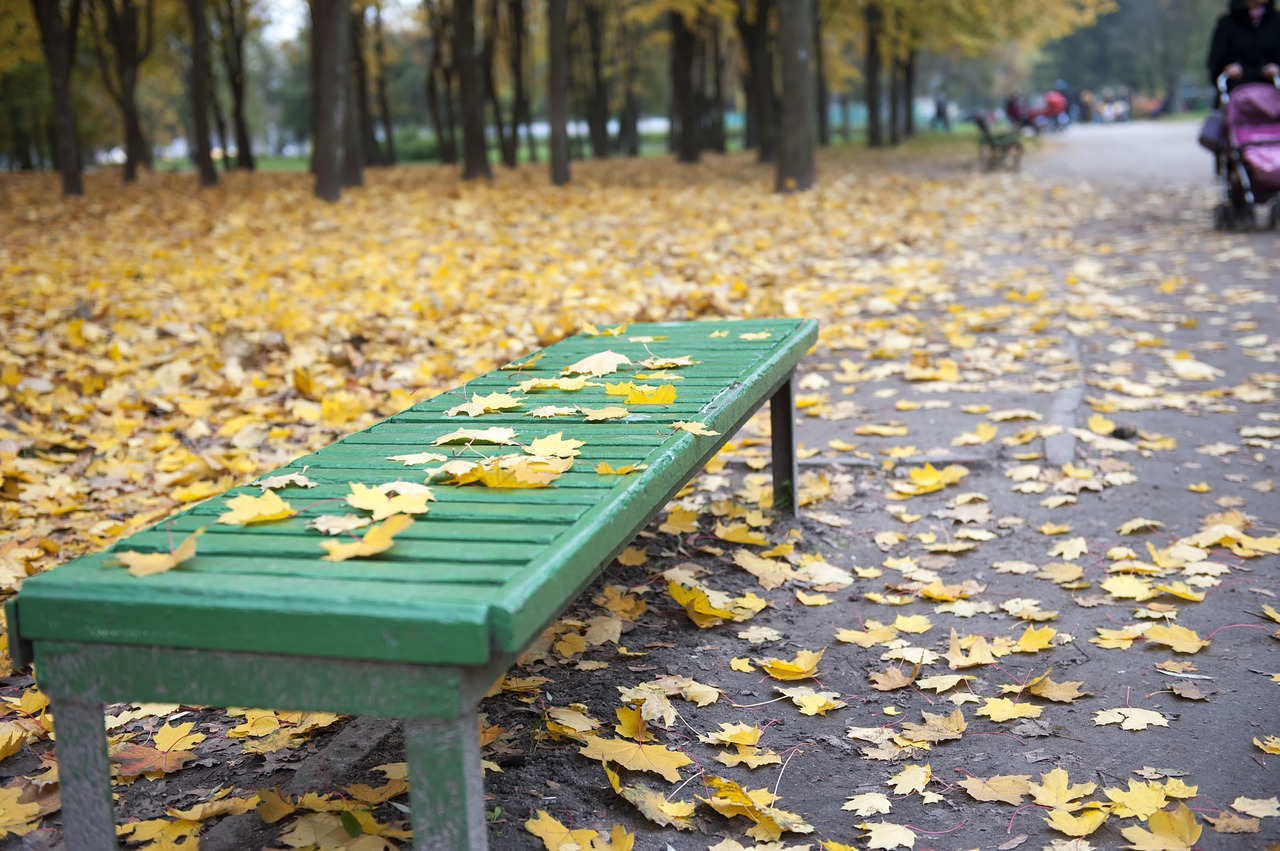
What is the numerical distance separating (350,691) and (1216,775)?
172 centimetres

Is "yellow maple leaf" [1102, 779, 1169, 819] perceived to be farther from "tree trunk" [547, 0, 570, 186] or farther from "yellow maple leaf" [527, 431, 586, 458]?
"tree trunk" [547, 0, 570, 186]

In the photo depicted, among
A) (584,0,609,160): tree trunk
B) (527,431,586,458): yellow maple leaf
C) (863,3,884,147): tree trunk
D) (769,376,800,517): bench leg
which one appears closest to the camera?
(527,431,586,458): yellow maple leaf

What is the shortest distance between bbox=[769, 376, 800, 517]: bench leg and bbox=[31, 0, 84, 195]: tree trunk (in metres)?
14.5

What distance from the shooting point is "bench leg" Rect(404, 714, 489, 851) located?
161 centimetres

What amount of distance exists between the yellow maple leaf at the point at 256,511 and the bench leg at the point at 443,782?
575 millimetres

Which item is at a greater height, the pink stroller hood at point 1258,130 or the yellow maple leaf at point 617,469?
the pink stroller hood at point 1258,130

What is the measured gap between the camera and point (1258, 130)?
894cm

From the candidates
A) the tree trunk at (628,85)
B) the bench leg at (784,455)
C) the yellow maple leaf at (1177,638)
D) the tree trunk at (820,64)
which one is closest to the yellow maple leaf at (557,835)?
the yellow maple leaf at (1177,638)

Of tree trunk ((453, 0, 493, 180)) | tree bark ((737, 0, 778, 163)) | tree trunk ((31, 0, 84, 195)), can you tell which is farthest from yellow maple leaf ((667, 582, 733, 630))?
tree bark ((737, 0, 778, 163))

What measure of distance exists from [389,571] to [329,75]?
12.5 metres

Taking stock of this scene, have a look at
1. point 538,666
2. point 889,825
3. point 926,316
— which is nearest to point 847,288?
point 926,316

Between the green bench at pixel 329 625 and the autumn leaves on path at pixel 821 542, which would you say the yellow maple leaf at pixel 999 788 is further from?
the green bench at pixel 329 625

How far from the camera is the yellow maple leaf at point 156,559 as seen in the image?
173 centimetres

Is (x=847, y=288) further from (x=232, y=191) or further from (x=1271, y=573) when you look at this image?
(x=232, y=191)
